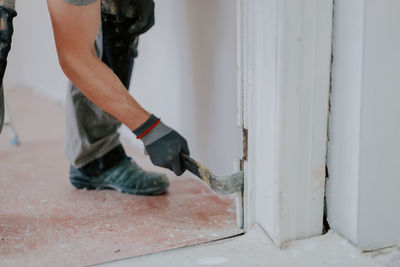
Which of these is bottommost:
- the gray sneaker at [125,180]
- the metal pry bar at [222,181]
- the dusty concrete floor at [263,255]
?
the gray sneaker at [125,180]

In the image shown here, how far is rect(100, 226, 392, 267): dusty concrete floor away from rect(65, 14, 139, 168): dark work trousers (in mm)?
571

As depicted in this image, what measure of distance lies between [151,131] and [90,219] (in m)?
0.30

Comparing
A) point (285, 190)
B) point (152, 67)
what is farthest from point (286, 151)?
point (152, 67)

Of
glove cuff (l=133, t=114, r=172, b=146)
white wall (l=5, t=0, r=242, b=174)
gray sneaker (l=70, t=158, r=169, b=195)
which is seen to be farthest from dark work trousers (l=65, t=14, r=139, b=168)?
glove cuff (l=133, t=114, r=172, b=146)

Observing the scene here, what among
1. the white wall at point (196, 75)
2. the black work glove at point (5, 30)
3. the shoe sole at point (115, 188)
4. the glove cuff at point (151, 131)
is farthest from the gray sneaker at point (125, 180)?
the black work glove at point (5, 30)

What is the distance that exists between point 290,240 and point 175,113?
815 millimetres

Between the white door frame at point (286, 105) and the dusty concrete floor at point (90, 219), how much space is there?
18cm

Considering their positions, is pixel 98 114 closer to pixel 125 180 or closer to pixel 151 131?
pixel 125 180

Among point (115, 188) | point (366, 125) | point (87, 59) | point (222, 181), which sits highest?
point (87, 59)

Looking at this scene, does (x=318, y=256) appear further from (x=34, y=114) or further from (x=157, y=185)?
(x=34, y=114)

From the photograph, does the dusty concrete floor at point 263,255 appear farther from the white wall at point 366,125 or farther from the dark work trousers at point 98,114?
the dark work trousers at point 98,114

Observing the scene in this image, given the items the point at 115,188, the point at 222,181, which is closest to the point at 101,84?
the point at 222,181

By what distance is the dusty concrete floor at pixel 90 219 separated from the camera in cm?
91

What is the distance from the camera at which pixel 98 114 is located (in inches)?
52.0
